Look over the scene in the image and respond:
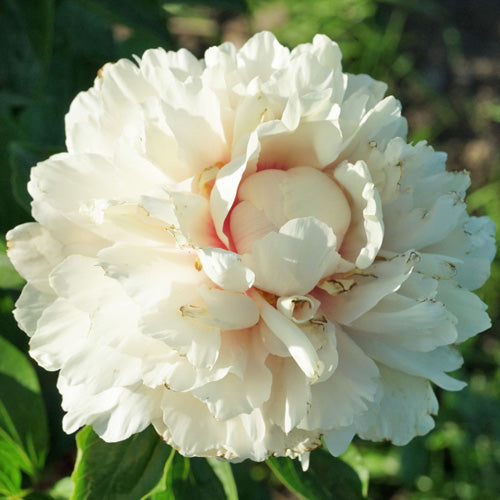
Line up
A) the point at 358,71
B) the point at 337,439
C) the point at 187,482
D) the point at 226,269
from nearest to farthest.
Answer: the point at 226,269, the point at 337,439, the point at 187,482, the point at 358,71

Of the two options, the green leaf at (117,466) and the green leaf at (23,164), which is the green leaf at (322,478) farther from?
the green leaf at (23,164)

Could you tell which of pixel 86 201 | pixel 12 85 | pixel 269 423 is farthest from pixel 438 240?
pixel 12 85

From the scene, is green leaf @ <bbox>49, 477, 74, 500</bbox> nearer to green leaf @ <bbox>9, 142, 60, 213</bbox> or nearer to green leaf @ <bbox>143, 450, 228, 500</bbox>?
green leaf @ <bbox>143, 450, 228, 500</bbox>

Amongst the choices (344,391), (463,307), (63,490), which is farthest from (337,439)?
(63,490)

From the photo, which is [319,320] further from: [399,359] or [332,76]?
[332,76]

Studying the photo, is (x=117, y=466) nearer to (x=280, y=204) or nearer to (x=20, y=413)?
(x=20, y=413)
